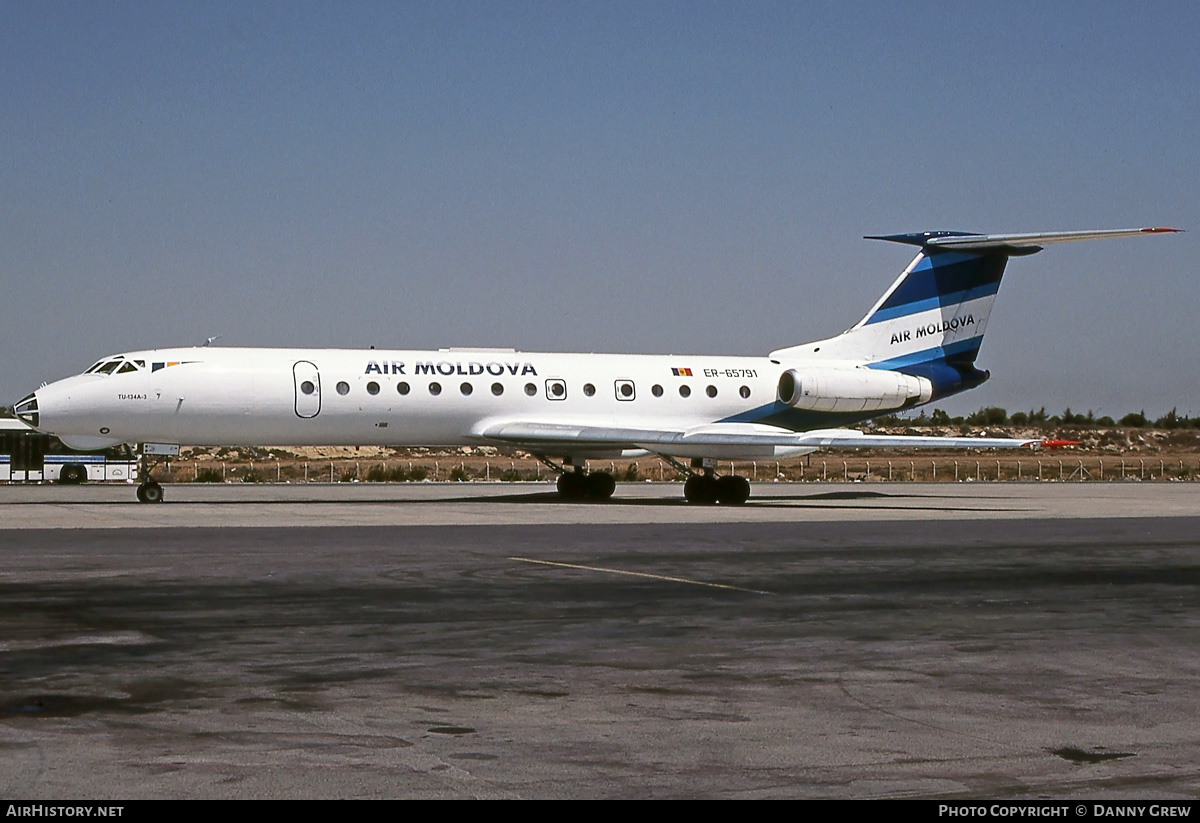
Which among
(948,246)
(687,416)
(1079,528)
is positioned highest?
(948,246)

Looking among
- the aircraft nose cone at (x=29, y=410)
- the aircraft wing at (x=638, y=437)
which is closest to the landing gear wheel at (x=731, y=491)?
the aircraft wing at (x=638, y=437)

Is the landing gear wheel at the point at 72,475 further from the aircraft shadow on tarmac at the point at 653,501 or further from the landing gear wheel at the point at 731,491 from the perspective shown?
the landing gear wheel at the point at 731,491

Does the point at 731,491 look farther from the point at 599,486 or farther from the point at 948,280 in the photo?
the point at 948,280

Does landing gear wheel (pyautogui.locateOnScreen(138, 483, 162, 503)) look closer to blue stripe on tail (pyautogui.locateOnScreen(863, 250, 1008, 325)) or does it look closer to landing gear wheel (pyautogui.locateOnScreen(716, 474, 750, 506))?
landing gear wheel (pyautogui.locateOnScreen(716, 474, 750, 506))

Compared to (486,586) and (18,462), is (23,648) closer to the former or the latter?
(486,586)

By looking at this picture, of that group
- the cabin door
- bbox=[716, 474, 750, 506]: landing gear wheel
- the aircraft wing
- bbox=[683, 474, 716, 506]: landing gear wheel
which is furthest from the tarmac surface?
bbox=[683, 474, 716, 506]: landing gear wheel

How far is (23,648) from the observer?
9.73 metres

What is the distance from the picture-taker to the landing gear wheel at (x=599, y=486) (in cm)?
3349

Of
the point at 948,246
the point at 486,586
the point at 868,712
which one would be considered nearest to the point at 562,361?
the point at 948,246

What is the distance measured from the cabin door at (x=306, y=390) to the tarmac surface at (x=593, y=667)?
31.0 feet

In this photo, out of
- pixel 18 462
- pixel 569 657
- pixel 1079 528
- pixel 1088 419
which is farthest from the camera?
pixel 1088 419

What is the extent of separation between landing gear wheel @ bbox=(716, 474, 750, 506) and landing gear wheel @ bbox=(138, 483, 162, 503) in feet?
39.9

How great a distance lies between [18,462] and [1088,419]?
7626cm

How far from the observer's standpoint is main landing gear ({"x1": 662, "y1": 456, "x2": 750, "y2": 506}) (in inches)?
1254
